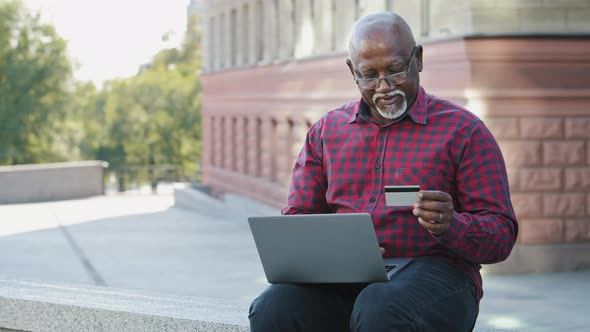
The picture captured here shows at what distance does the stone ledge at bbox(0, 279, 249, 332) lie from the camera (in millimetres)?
6125

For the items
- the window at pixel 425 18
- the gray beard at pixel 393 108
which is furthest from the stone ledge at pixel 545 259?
the gray beard at pixel 393 108

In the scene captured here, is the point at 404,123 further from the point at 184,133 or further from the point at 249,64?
the point at 184,133

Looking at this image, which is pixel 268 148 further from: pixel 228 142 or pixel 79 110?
pixel 79 110

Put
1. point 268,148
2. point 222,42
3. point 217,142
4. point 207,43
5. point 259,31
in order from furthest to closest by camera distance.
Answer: point 207,43 < point 217,142 < point 222,42 < point 259,31 < point 268,148

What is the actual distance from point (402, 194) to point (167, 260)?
15318 millimetres

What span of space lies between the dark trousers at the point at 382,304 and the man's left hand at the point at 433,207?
10.9 inches

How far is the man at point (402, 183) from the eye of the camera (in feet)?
15.1

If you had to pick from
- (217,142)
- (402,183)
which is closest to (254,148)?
(217,142)

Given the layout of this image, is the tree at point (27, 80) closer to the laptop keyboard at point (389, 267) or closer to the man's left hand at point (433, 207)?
the laptop keyboard at point (389, 267)

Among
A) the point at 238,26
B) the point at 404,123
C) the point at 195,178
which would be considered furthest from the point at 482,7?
the point at 195,178

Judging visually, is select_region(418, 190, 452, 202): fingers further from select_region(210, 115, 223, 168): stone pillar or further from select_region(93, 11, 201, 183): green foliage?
select_region(93, 11, 201, 183): green foliage

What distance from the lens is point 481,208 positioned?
4863 mm

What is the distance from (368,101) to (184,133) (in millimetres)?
81225

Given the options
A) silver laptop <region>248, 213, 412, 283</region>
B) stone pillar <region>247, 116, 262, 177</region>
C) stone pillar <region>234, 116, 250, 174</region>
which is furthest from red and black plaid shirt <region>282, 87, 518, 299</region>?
stone pillar <region>234, 116, 250, 174</region>
